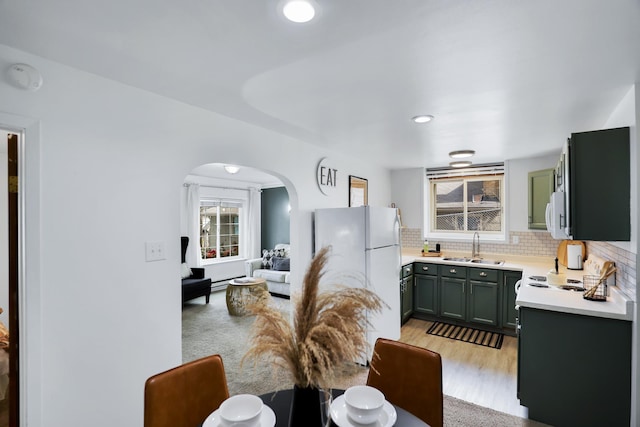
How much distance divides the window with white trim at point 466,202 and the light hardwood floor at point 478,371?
65.6 inches

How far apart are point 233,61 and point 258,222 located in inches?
245

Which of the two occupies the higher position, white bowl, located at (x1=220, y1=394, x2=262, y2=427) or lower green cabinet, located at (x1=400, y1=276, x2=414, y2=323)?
white bowl, located at (x1=220, y1=394, x2=262, y2=427)

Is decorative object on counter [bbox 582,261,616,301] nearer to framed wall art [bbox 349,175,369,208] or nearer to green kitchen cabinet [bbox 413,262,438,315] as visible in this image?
green kitchen cabinet [bbox 413,262,438,315]

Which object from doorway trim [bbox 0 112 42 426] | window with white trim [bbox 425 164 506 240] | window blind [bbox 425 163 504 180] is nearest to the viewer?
doorway trim [bbox 0 112 42 426]

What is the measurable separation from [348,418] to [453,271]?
3.53 m

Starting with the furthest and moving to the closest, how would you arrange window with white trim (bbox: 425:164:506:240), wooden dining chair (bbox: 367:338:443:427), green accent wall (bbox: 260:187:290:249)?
green accent wall (bbox: 260:187:290:249)
window with white trim (bbox: 425:164:506:240)
wooden dining chair (bbox: 367:338:443:427)

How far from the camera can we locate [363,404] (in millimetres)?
1135

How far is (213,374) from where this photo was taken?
4.89 ft

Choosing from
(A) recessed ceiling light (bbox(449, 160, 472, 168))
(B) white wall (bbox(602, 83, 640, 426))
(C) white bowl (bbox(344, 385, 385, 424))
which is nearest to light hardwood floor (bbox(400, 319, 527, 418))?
(B) white wall (bbox(602, 83, 640, 426))

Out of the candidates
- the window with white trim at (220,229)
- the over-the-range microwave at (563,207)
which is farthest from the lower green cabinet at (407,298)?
the window with white trim at (220,229)

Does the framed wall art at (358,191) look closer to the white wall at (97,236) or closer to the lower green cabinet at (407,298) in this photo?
the lower green cabinet at (407,298)

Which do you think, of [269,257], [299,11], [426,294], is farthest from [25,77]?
[269,257]

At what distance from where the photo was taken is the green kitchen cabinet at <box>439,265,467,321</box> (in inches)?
164

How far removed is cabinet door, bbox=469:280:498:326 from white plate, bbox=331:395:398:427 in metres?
3.35
